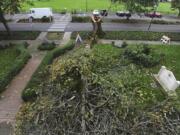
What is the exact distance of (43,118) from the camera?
387 inches

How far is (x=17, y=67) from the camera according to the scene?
74.3ft

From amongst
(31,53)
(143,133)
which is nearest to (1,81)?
(31,53)

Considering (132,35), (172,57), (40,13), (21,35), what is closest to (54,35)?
(21,35)

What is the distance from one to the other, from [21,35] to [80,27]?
28.1 feet

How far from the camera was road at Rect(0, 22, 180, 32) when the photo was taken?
37.6 metres

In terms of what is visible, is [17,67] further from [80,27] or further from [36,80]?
[80,27]

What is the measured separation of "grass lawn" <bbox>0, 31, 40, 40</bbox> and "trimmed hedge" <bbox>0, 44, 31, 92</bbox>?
4.61 m

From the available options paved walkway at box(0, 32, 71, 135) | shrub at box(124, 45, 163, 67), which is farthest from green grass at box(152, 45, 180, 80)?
paved walkway at box(0, 32, 71, 135)

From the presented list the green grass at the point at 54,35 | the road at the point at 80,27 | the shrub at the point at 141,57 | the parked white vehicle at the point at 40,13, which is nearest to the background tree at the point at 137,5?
the road at the point at 80,27

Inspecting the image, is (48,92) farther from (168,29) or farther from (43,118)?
(168,29)

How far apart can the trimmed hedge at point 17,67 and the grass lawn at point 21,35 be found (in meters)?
4.61

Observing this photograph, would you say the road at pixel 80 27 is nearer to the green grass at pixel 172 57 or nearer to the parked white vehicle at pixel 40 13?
the parked white vehicle at pixel 40 13

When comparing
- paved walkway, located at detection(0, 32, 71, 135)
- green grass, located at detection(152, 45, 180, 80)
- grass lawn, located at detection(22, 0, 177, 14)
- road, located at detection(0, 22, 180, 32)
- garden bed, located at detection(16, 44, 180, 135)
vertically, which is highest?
garden bed, located at detection(16, 44, 180, 135)

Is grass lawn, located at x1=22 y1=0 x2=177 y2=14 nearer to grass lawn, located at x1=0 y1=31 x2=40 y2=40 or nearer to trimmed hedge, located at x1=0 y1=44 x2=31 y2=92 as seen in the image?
grass lawn, located at x1=0 y1=31 x2=40 y2=40
